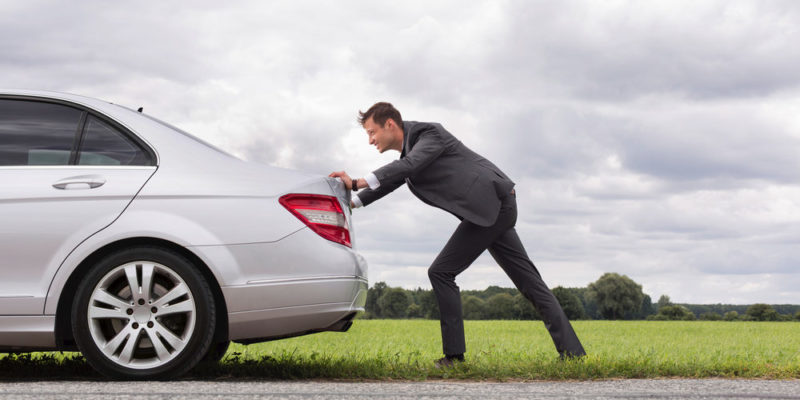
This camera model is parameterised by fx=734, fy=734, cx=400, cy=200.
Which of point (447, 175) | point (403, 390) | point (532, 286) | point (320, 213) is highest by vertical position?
point (447, 175)

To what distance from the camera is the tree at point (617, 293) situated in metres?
65.1

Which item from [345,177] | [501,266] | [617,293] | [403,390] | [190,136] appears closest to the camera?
[403,390]

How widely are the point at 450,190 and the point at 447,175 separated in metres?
0.11

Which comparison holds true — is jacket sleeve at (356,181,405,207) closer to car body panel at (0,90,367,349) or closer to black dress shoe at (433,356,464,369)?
car body panel at (0,90,367,349)

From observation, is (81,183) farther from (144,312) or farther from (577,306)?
(577,306)

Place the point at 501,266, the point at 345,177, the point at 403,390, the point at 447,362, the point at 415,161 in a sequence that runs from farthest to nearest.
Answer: the point at 501,266
the point at 447,362
the point at 415,161
the point at 345,177
the point at 403,390

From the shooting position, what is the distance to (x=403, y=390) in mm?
4277

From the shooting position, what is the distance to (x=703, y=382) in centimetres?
485

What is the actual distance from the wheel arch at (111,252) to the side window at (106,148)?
1.72 feet

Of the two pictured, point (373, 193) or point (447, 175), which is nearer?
point (447, 175)

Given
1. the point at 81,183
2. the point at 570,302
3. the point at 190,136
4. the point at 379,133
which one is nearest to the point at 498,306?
the point at 570,302

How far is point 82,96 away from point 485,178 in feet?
9.29

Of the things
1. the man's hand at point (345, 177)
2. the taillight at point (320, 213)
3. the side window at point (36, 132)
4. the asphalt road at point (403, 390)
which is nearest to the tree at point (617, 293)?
the asphalt road at point (403, 390)

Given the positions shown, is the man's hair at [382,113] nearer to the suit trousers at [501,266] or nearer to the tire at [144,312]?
the suit trousers at [501,266]
